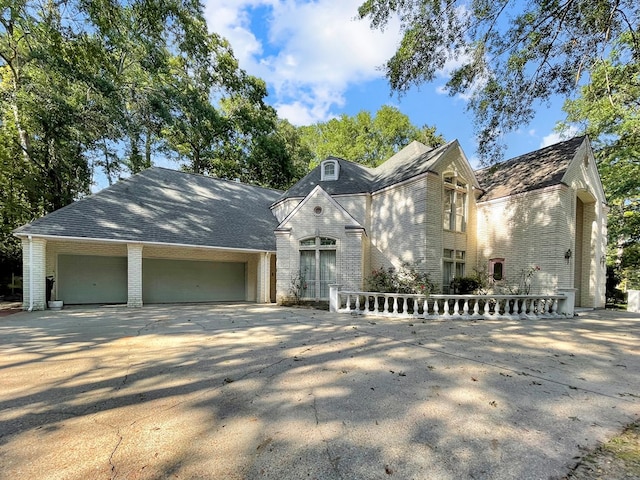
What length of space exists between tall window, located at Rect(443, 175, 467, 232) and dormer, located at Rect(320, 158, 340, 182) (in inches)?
226

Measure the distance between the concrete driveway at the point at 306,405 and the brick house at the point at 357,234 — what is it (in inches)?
238

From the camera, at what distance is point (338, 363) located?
482cm

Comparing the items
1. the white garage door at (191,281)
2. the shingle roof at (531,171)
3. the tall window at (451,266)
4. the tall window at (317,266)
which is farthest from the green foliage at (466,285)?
the white garage door at (191,281)

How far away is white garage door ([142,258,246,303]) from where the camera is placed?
Answer: 14992 millimetres

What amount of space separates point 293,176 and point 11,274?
69.2 feet

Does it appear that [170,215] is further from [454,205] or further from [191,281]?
[454,205]

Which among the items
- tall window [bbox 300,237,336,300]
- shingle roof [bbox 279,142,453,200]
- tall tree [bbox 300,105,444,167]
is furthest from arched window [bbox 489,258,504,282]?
tall tree [bbox 300,105,444,167]

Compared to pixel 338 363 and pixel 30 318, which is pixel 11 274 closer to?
pixel 30 318

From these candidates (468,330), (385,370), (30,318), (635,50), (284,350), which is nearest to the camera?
(385,370)

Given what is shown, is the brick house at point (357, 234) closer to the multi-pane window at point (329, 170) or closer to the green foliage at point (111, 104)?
the multi-pane window at point (329, 170)

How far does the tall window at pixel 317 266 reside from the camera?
42.6 feet

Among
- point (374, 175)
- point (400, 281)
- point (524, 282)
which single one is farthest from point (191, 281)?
point (524, 282)

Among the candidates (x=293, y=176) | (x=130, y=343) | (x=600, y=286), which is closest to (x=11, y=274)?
(x=130, y=343)

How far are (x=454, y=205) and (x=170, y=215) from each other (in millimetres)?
13463
